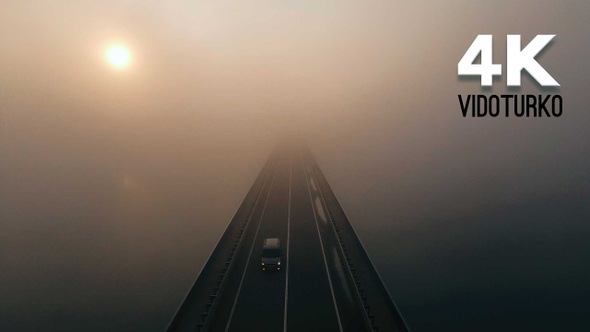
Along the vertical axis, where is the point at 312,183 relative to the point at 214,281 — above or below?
above

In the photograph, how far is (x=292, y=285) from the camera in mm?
22594

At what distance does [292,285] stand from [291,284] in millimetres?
139

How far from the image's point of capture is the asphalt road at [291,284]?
730 inches

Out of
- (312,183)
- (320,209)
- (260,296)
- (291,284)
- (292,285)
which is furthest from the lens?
(312,183)

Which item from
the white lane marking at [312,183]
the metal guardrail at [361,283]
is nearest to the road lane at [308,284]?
the metal guardrail at [361,283]

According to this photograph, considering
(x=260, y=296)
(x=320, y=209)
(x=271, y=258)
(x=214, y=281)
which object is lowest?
(x=260, y=296)

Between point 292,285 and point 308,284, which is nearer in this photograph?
point 292,285

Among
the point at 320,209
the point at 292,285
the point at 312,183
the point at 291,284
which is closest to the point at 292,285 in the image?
the point at 292,285

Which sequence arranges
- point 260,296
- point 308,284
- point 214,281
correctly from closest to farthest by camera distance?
point 260,296
point 308,284
point 214,281

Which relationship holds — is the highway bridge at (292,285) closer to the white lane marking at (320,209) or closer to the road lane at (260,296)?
the road lane at (260,296)

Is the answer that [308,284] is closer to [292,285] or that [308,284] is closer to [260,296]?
[292,285]

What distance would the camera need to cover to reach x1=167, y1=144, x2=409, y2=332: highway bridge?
1833cm

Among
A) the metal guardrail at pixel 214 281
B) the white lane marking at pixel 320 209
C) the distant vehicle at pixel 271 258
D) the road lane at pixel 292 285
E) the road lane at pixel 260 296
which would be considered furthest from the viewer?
the white lane marking at pixel 320 209

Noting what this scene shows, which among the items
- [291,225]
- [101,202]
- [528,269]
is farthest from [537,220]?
[101,202]
